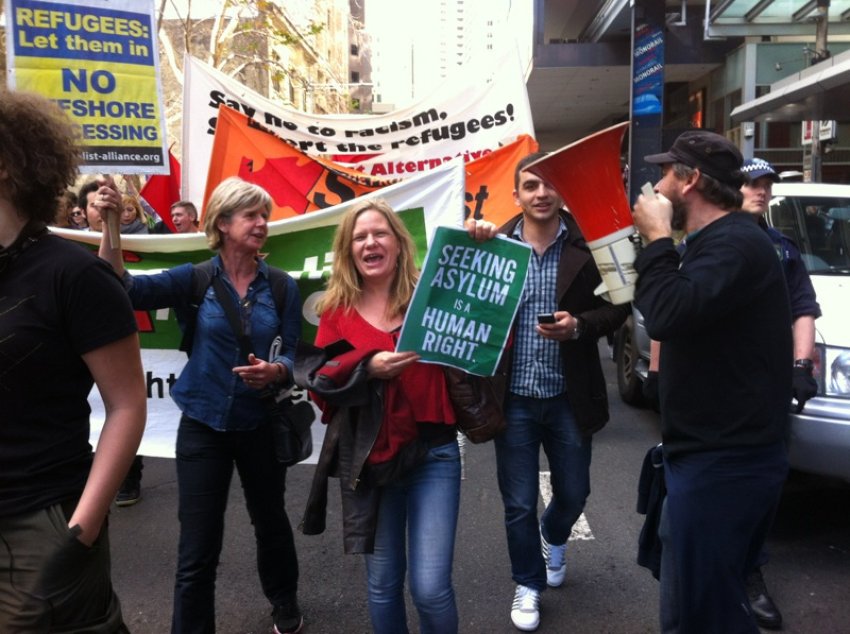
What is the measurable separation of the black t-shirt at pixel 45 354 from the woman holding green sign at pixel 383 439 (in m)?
0.82

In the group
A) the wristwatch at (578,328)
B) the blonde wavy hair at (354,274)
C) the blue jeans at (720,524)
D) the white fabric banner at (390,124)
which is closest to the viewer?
the blue jeans at (720,524)

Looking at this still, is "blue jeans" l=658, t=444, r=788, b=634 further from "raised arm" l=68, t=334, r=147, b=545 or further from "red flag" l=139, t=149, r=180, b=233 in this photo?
"red flag" l=139, t=149, r=180, b=233

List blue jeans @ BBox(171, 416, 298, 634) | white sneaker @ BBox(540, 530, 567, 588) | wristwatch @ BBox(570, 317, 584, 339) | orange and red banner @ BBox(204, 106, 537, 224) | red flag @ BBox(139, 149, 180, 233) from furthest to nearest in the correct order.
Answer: red flag @ BBox(139, 149, 180, 233), orange and red banner @ BBox(204, 106, 537, 224), white sneaker @ BBox(540, 530, 567, 588), wristwatch @ BBox(570, 317, 584, 339), blue jeans @ BBox(171, 416, 298, 634)

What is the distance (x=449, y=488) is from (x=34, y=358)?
1395 mm

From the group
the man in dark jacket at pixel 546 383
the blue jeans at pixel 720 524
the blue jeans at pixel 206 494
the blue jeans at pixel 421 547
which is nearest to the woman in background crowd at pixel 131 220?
the blue jeans at pixel 206 494

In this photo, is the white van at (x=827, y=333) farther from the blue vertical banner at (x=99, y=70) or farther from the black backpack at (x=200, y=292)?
the blue vertical banner at (x=99, y=70)

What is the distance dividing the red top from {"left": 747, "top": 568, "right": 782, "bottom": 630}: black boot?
173cm

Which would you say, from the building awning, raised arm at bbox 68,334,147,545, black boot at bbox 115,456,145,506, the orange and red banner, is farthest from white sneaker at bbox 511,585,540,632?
the building awning

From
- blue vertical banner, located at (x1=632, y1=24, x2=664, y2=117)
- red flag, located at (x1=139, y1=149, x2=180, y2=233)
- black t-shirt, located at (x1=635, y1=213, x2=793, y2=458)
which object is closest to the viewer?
black t-shirt, located at (x1=635, y1=213, x2=793, y2=458)

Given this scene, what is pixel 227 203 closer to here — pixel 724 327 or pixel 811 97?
pixel 724 327

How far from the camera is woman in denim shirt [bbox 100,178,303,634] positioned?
9.88 ft

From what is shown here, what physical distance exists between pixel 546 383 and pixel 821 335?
1.77 metres

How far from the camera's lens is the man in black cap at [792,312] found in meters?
3.51

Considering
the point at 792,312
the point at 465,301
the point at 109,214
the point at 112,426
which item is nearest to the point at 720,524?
the point at 465,301
